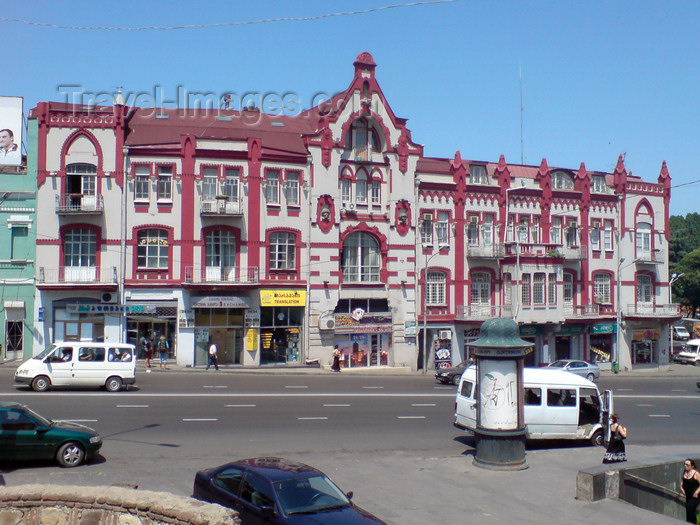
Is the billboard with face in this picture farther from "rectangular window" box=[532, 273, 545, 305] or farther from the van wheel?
"rectangular window" box=[532, 273, 545, 305]

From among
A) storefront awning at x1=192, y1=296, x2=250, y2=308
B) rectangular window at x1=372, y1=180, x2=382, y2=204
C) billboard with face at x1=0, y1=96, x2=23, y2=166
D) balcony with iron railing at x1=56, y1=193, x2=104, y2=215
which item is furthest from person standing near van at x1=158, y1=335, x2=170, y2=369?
rectangular window at x1=372, y1=180, x2=382, y2=204

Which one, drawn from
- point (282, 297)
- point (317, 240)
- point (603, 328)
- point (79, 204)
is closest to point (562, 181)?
point (603, 328)

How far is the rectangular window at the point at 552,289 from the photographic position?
48.7 m

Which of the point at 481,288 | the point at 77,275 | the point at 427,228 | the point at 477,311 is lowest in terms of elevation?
the point at 477,311

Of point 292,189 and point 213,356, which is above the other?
point 292,189

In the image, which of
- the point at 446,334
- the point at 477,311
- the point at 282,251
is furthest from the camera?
the point at 477,311

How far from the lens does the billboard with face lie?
125 ft

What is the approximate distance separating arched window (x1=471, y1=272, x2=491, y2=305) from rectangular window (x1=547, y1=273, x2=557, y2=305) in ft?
14.3

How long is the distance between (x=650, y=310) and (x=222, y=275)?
1286 inches

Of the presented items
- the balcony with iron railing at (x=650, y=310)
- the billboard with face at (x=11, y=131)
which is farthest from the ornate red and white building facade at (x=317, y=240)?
the billboard with face at (x=11, y=131)

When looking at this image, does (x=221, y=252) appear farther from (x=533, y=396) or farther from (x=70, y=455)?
(x=70, y=455)

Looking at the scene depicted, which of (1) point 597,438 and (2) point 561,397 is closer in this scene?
(2) point 561,397

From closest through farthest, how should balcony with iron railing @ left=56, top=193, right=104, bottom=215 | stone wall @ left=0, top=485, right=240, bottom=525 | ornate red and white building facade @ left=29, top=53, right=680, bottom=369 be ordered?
1. stone wall @ left=0, top=485, right=240, bottom=525
2. balcony with iron railing @ left=56, top=193, right=104, bottom=215
3. ornate red and white building facade @ left=29, top=53, right=680, bottom=369

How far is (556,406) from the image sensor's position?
19.6 meters
